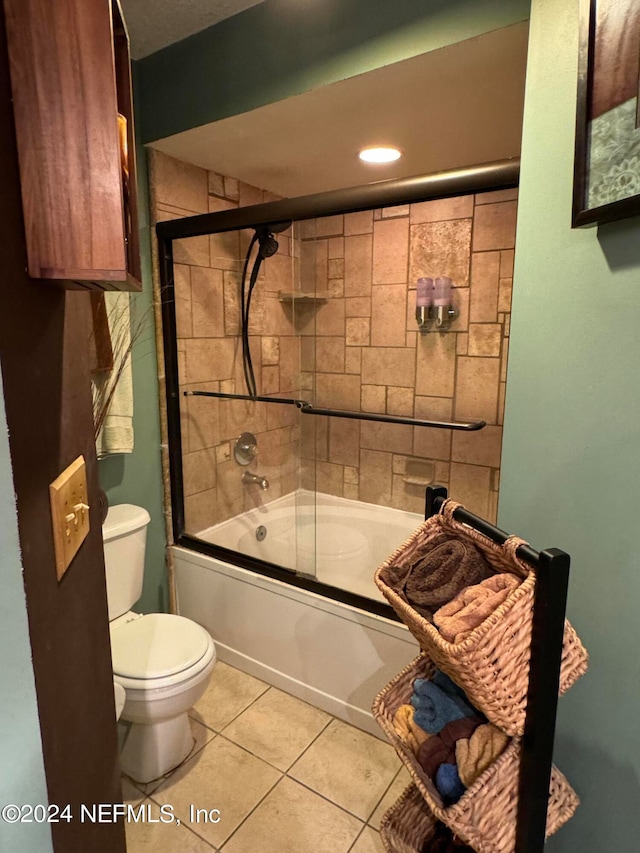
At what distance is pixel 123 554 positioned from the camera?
1902mm

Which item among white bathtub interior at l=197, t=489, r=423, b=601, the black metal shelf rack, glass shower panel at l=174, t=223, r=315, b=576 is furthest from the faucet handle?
the black metal shelf rack

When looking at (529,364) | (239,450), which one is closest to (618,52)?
(529,364)

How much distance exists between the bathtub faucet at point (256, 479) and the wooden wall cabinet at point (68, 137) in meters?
2.17

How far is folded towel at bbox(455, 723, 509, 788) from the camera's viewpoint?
0.94 metres

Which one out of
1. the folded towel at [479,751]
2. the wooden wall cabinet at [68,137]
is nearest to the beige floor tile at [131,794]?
the folded towel at [479,751]

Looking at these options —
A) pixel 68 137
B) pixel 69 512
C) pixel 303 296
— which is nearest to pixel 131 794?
pixel 69 512

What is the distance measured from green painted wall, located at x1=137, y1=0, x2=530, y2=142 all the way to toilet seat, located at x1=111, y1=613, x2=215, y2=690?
195 centimetres

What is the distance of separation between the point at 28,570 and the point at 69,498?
0.17m

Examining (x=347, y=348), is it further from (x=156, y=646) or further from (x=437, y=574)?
(x=437, y=574)

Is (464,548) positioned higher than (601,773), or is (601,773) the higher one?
(464,548)

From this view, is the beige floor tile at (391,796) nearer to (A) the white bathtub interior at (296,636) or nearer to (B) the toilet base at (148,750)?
(A) the white bathtub interior at (296,636)

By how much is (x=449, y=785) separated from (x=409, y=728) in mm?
131

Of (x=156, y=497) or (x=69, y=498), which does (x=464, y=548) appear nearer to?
(x=69, y=498)

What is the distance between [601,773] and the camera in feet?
3.73
